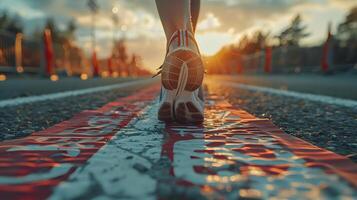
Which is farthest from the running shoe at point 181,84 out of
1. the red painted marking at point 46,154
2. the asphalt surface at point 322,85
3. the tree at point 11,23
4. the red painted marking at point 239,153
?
the tree at point 11,23

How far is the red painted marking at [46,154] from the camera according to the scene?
84 centimetres

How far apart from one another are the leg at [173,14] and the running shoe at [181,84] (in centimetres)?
19

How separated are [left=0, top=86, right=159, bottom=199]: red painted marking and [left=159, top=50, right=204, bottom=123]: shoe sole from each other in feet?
1.01

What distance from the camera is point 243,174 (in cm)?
92

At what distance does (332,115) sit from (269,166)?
1532mm

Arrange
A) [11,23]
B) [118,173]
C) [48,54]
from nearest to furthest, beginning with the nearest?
[118,173] → [48,54] → [11,23]

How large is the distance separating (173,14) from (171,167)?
1.26m

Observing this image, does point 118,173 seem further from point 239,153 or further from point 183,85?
point 183,85

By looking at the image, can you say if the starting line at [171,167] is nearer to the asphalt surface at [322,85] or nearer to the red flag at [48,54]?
→ the asphalt surface at [322,85]

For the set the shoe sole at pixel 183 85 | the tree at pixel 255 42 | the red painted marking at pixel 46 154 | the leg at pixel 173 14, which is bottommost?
the red painted marking at pixel 46 154

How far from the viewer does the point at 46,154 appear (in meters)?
1.17

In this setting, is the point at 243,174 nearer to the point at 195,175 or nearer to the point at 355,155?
the point at 195,175

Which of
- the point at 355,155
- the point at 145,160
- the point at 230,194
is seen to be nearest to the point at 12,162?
the point at 145,160

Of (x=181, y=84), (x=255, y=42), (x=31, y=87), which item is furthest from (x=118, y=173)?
(x=255, y=42)
